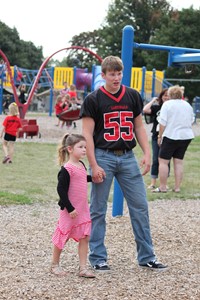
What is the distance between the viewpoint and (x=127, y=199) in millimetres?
5297

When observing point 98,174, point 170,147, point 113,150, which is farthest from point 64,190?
point 170,147

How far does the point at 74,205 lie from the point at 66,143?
0.51 meters

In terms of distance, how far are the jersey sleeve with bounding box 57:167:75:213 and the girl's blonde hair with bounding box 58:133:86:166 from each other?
0.72ft

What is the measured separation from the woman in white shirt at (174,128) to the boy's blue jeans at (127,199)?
4.17 m

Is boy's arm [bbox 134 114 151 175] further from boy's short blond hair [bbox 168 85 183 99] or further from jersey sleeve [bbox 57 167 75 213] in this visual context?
boy's short blond hair [bbox 168 85 183 99]

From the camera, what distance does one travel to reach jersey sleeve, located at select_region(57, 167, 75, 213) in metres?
4.90

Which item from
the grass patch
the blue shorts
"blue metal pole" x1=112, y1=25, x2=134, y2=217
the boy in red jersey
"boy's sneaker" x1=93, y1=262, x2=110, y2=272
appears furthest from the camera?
the blue shorts

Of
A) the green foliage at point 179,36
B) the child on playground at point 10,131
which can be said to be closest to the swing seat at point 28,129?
the child on playground at point 10,131

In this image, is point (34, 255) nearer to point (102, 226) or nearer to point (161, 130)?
point (102, 226)

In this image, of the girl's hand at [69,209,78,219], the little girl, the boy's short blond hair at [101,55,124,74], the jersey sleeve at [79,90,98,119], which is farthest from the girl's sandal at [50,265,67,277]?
the boy's short blond hair at [101,55,124,74]

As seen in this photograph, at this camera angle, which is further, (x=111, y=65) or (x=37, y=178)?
(x=37, y=178)

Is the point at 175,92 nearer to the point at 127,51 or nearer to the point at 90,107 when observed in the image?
the point at 127,51

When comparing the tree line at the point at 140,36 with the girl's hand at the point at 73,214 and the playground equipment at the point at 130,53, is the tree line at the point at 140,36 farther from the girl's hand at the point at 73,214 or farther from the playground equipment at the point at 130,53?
the girl's hand at the point at 73,214

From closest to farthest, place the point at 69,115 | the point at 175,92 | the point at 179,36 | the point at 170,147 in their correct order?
the point at 175,92
the point at 170,147
the point at 69,115
the point at 179,36
